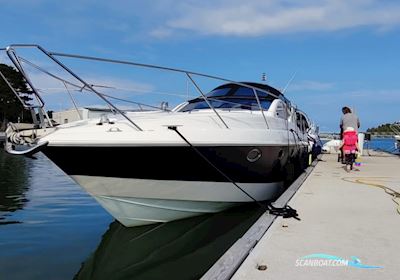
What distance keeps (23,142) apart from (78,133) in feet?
2.44

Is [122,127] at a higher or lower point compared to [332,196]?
higher

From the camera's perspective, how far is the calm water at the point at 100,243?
4.73 m

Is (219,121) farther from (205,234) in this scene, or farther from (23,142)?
(23,142)

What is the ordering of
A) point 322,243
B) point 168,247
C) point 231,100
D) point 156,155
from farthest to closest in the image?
point 231,100
point 168,247
point 156,155
point 322,243

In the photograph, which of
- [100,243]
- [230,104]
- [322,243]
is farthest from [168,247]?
[230,104]

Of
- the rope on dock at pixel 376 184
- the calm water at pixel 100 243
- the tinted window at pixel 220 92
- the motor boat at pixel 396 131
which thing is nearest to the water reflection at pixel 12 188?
the calm water at pixel 100 243

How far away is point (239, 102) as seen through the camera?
24.7 feet

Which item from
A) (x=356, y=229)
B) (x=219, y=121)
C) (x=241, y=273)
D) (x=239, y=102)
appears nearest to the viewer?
(x=241, y=273)

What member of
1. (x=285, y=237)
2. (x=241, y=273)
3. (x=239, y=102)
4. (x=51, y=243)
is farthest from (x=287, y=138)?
(x=241, y=273)

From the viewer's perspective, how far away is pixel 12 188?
10.2 meters

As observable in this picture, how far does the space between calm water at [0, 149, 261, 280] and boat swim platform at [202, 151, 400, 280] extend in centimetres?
94

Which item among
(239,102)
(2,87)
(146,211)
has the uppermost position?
(2,87)

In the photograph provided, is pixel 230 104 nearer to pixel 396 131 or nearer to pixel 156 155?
pixel 156 155

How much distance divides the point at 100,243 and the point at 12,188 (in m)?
5.44
